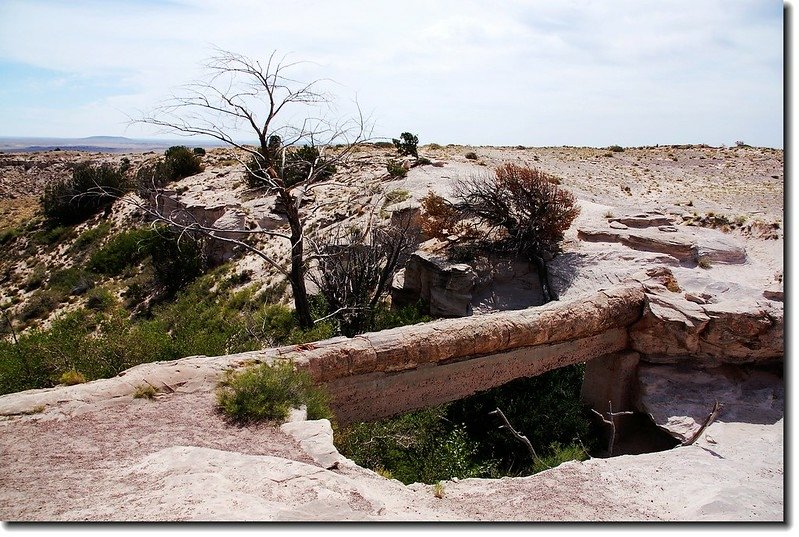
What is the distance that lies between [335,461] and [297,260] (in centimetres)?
758

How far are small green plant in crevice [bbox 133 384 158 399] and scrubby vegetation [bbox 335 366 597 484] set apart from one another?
2182mm

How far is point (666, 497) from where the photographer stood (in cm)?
589

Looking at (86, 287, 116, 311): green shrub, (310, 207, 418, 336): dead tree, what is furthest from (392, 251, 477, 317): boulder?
(86, 287, 116, 311): green shrub

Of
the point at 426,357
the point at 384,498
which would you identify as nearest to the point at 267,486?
the point at 384,498

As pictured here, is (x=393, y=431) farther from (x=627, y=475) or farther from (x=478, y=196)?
(x=478, y=196)

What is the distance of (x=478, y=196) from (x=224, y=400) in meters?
11.1

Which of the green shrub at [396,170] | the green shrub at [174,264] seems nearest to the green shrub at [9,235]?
the green shrub at [174,264]

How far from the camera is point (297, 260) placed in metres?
12.7

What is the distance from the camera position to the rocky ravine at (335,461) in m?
4.78

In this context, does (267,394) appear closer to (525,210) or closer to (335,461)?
(335,461)

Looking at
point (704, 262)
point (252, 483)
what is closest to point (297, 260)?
point (252, 483)

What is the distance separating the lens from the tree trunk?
1257cm

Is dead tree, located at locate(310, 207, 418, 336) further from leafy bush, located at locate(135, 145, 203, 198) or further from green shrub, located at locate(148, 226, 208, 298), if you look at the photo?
leafy bush, located at locate(135, 145, 203, 198)

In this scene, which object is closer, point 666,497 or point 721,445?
point 666,497
